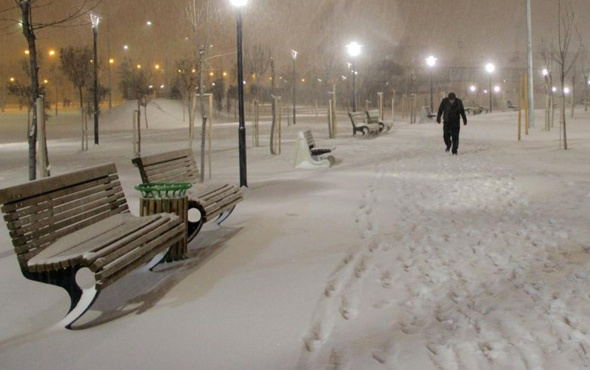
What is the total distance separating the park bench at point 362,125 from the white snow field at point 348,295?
14730 millimetres

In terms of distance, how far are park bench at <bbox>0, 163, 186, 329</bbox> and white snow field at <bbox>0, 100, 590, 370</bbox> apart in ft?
1.10

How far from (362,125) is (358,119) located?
2.85ft

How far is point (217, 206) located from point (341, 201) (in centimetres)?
306

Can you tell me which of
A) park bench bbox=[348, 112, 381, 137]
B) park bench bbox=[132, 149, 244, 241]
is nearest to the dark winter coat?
park bench bbox=[348, 112, 381, 137]

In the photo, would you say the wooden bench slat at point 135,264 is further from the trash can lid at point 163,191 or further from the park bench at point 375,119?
the park bench at point 375,119

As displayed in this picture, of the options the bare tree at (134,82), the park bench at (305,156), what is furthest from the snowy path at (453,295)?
the bare tree at (134,82)

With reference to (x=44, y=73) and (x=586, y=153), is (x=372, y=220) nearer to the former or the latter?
(x=586, y=153)

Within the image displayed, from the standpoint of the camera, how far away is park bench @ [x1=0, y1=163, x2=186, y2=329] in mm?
4434

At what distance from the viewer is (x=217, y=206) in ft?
23.7

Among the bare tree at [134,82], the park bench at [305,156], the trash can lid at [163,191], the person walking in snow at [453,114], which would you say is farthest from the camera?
the bare tree at [134,82]

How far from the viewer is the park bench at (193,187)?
6.87 meters

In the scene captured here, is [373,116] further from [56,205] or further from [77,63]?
[77,63]

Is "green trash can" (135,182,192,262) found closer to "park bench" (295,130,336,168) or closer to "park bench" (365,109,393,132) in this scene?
"park bench" (295,130,336,168)

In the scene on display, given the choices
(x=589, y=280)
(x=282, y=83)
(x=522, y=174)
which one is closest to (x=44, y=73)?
(x=282, y=83)
